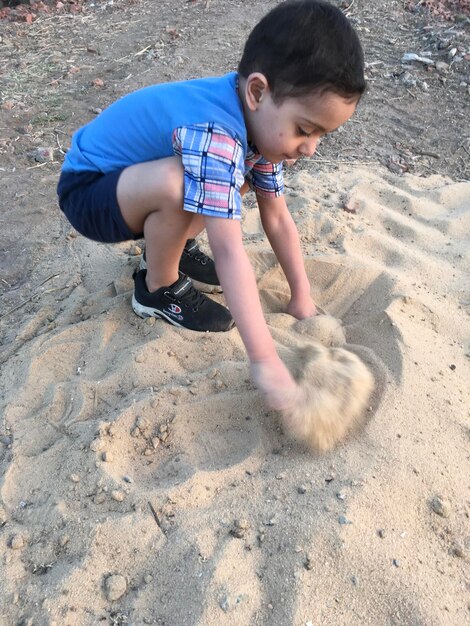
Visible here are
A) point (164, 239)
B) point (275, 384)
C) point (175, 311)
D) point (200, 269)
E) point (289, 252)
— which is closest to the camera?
point (275, 384)

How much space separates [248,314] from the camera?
67.5 inches

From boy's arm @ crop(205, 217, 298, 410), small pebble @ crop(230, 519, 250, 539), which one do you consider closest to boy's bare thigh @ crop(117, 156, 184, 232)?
boy's arm @ crop(205, 217, 298, 410)

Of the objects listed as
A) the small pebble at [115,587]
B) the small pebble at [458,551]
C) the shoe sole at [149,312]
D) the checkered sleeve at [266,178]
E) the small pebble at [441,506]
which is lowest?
the shoe sole at [149,312]

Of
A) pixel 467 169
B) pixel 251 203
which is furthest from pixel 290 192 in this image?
pixel 467 169

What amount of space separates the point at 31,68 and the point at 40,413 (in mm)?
3421

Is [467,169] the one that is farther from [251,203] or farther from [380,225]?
[251,203]

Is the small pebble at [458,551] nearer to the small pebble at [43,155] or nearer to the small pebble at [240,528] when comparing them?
the small pebble at [240,528]

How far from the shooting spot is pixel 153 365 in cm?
206

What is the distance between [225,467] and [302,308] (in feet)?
2.61

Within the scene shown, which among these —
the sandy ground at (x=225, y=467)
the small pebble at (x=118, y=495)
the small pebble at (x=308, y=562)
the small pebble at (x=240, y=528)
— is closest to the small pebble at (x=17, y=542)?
the sandy ground at (x=225, y=467)

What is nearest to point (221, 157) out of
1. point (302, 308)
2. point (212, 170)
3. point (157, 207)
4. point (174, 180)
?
point (212, 170)

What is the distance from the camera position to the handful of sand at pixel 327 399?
1681mm

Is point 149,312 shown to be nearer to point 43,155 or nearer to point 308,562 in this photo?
point 308,562

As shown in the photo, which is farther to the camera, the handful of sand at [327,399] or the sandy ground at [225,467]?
the handful of sand at [327,399]
